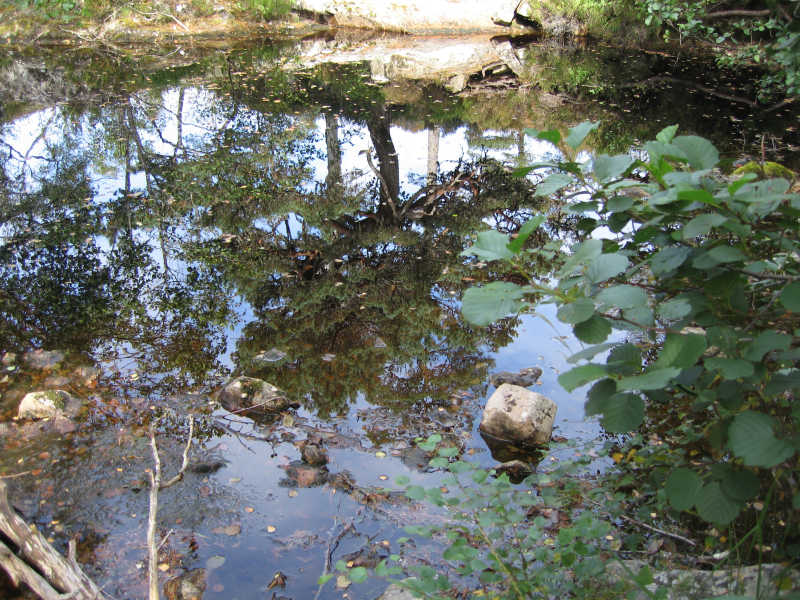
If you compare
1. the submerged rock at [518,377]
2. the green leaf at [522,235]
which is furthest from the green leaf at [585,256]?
the submerged rock at [518,377]

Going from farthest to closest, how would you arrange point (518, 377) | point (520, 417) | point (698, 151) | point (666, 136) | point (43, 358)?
point (43, 358)
point (518, 377)
point (520, 417)
point (666, 136)
point (698, 151)

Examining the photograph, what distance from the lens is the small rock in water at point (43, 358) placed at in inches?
200

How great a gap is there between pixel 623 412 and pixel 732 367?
25cm

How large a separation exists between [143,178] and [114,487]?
6.25 m

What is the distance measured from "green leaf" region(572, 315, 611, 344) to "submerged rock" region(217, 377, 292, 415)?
3598 millimetres

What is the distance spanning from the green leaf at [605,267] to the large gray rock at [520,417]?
302 centimetres

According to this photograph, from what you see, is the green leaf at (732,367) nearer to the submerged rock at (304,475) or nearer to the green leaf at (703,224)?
the green leaf at (703,224)

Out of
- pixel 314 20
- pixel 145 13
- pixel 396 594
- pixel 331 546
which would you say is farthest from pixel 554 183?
pixel 314 20

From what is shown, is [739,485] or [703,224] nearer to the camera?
[703,224]

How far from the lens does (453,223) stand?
812 centimetres

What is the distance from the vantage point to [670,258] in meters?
1.53

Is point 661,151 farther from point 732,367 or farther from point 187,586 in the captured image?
point 187,586

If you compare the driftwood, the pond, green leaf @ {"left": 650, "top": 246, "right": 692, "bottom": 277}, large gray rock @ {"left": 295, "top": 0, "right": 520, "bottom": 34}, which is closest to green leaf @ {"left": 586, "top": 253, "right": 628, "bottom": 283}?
green leaf @ {"left": 650, "top": 246, "right": 692, "bottom": 277}

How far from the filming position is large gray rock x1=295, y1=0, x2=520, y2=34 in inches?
781
